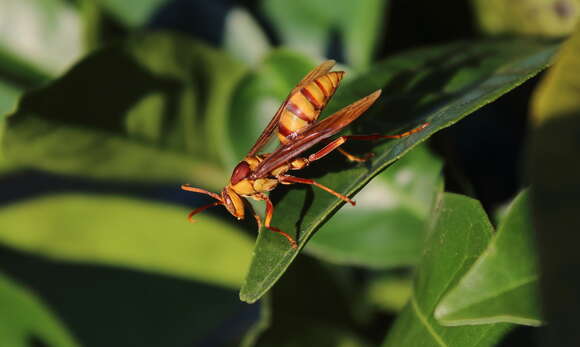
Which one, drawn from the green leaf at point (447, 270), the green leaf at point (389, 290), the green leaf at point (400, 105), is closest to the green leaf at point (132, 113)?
the green leaf at point (400, 105)

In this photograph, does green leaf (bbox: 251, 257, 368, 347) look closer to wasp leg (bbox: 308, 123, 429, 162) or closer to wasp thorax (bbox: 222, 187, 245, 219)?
wasp thorax (bbox: 222, 187, 245, 219)

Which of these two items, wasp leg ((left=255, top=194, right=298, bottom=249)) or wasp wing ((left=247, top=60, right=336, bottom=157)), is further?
wasp wing ((left=247, top=60, right=336, bottom=157))

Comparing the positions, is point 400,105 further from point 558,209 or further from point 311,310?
point 558,209

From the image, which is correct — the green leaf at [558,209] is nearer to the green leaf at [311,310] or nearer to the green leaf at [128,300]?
the green leaf at [311,310]

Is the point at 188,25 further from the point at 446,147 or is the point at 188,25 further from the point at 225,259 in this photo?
the point at 446,147

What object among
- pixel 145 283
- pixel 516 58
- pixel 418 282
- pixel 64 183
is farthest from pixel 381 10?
pixel 64 183

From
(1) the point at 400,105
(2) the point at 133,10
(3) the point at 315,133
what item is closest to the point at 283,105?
(3) the point at 315,133

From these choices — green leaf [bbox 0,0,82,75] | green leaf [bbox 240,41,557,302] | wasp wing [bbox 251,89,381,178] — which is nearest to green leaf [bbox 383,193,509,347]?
green leaf [bbox 240,41,557,302]
